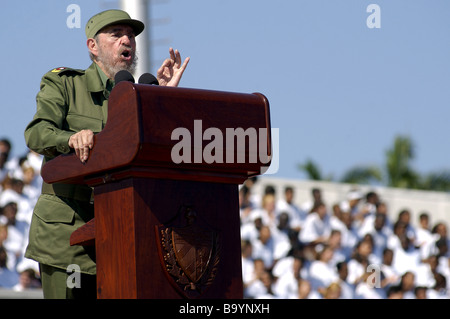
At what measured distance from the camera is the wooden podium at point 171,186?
6.90ft

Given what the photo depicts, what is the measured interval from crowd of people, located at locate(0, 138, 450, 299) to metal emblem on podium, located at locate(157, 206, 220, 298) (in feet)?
16.5

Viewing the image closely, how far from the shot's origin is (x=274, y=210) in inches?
368

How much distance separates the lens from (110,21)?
2.68 metres

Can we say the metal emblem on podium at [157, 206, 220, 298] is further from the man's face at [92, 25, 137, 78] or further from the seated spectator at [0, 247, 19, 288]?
the seated spectator at [0, 247, 19, 288]

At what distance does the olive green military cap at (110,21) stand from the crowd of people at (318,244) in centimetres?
454

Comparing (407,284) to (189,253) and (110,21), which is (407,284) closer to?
(110,21)

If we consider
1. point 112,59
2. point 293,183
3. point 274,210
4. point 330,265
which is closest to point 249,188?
point 274,210

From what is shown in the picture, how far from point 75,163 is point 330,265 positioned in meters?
7.16

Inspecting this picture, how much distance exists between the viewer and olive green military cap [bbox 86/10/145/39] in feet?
8.81

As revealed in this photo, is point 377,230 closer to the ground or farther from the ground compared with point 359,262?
farther from the ground

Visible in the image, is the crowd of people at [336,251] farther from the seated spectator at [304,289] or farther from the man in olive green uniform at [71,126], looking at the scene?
the man in olive green uniform at [71,126]

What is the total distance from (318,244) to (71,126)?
7040mm

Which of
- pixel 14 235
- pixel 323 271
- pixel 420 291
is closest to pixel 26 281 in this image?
pixel 14 235

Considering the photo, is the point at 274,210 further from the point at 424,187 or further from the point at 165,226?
the point at 424,187
